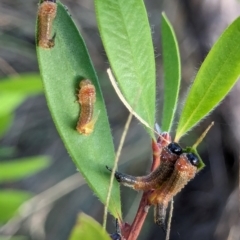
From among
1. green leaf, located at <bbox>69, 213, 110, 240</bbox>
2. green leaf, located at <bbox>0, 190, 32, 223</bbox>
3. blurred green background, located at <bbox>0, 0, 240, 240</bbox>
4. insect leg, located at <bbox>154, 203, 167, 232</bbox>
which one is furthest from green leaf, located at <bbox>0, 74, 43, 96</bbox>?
blurred green background, located at <bbox>0, 0, 240, 240</bbox>

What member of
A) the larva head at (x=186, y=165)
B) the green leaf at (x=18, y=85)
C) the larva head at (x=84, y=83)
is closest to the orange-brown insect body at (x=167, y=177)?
the larva head at (x=186, y=165)

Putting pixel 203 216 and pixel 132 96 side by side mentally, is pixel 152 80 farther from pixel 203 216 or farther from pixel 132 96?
pixel 203 216

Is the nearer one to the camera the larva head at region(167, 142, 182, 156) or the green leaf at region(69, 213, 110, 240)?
the green leaf at region(69, 213, 110, 240)

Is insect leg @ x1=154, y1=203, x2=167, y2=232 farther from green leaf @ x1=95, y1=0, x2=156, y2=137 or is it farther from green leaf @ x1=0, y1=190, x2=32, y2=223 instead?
green leaf @ x1=0, y1=190, x2=32, y2=223

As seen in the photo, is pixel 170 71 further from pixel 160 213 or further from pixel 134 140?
pixel 134 140

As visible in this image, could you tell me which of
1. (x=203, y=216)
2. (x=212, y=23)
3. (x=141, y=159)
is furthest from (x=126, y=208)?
(x=212, y=23)
